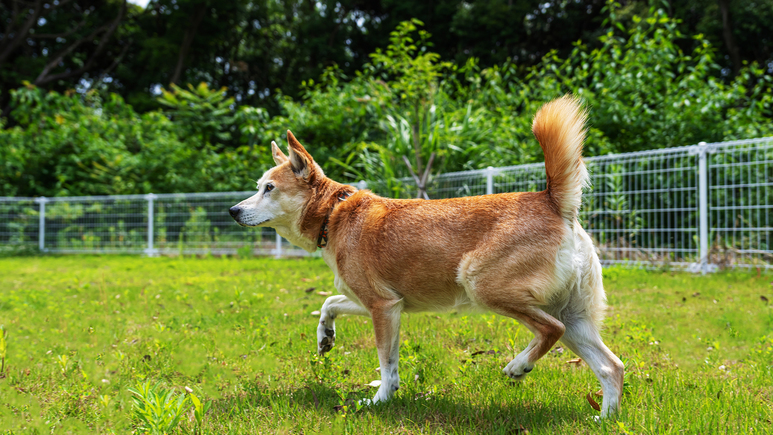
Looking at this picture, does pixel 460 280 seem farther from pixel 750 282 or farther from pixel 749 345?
pixel 750 282

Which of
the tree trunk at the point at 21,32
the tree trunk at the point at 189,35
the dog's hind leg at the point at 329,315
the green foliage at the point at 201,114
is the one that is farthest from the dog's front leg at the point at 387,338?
the tree trunk at the point at 21,32

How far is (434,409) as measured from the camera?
242 centimetres

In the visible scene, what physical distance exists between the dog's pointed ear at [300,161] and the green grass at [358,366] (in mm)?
1124

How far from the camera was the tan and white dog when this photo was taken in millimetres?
2238

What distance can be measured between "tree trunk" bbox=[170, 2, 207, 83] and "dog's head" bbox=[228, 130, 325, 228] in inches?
784

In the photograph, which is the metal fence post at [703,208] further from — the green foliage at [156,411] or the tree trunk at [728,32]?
the tree trunk at [728,32]

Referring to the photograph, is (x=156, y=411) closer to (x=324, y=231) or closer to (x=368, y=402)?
(x=368, y=402)

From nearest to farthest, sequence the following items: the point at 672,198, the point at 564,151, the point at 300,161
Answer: the point at 564,151 → the point at 300,161 → the point at 672,198

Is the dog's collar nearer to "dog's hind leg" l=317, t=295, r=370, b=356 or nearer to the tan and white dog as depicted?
the tan and white dog

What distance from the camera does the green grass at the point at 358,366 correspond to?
224 centimetres

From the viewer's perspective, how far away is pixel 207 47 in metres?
22.8

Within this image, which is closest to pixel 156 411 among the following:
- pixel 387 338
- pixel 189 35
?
pixel 387 338

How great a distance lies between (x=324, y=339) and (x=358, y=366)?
0.32 meters

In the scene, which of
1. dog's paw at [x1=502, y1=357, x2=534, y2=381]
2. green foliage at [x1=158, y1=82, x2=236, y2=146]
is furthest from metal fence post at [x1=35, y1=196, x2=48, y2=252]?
dog's paw at [x1=502, y1=357, x2=534, y2=381]
